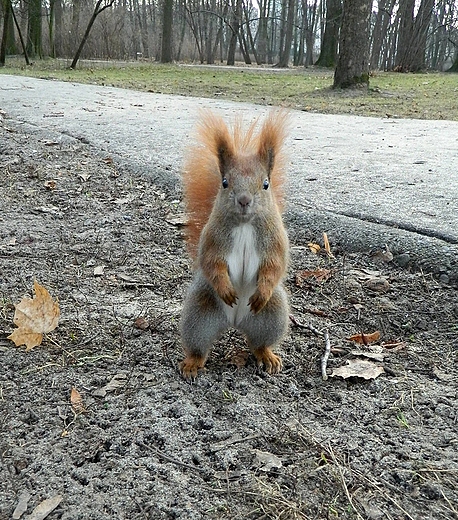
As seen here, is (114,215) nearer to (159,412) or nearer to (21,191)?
(21,191)

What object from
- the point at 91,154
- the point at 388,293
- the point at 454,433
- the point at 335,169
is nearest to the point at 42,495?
the point at 454,433

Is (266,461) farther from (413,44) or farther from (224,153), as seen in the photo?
(413,44)

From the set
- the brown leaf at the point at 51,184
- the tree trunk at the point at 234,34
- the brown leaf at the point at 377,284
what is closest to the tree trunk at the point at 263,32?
the tree trunk at the point at 234,34

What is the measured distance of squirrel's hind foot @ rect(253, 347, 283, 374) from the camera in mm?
1907

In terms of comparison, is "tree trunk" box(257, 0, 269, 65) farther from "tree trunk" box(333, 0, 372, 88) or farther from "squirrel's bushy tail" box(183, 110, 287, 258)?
"squirrel's bushy tail" box(183, 110, 287, 258)

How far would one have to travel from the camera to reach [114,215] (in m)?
3.44

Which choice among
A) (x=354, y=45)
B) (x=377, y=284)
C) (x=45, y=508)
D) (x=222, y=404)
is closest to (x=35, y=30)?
(x=354, y=45)

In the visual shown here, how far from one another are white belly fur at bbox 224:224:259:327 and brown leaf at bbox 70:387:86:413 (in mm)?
481

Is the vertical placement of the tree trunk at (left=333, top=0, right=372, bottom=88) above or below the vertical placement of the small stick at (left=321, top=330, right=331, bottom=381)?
above

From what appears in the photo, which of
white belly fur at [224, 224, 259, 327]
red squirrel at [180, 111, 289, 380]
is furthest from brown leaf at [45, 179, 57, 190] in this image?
white belly fur at [224, 224, 259, 327]

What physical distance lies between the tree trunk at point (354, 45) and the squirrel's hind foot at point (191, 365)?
29.6 feet

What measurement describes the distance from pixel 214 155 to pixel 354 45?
352 inches

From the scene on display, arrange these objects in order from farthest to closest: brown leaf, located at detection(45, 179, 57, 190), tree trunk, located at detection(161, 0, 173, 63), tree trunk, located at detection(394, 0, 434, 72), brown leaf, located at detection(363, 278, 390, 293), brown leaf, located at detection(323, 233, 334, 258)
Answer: tree trunk, located at detection(161, 0, 173, 63) → tree trunk, located at detection(394, 0, 434, 72) → brown leaf, located at detection(45, 179, 57, 190) → brown leaf, located at detection(323, 233, 334, 258) → brown leaf, located at detection(363, 278, 390, 293)

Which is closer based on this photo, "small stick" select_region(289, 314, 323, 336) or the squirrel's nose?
the squirrel's nose
